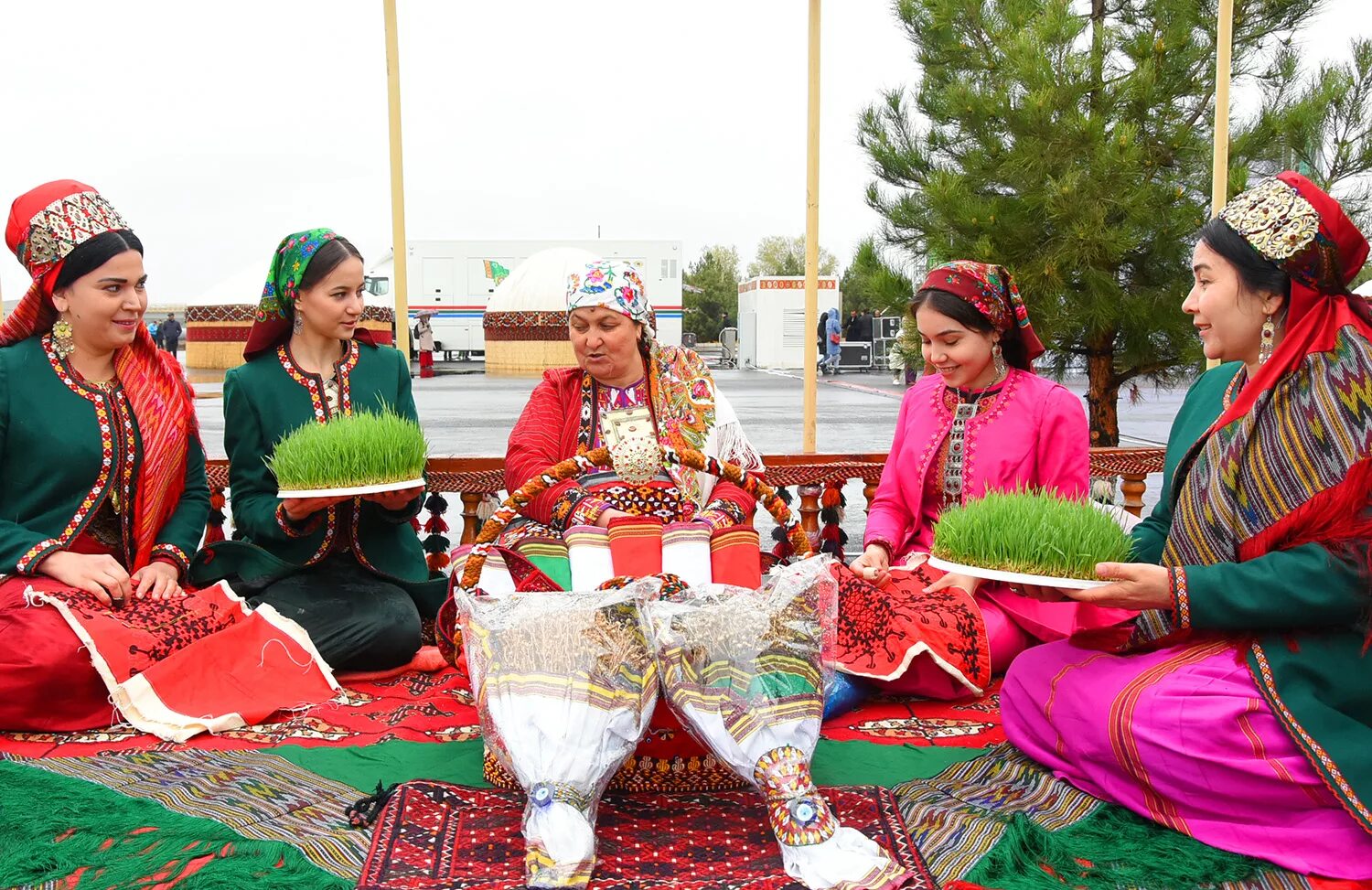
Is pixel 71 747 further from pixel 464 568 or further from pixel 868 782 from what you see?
pixel 868 782

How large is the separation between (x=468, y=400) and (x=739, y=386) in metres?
5.38

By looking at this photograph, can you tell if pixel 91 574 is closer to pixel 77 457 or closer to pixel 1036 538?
pixel 77 457

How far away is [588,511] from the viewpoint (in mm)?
3018

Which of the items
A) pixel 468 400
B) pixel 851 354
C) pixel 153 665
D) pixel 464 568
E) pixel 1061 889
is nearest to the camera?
pixel 1061 889

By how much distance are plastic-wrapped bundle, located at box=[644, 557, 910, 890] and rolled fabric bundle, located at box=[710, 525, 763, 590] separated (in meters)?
0.43

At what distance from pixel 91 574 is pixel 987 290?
2831 mm

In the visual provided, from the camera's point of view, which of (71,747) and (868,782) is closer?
(868,782)

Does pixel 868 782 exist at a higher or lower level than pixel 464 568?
lower

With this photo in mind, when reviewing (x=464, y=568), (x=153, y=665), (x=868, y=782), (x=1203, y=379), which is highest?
(x=1203, y=379)

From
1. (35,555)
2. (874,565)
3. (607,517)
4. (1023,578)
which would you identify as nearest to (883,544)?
(874,565)

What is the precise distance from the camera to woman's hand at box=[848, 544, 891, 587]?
3.29m

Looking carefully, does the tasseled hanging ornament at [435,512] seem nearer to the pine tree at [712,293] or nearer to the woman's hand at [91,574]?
the woman's hand at [91,574]

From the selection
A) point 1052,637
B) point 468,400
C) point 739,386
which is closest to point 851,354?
point 739,386

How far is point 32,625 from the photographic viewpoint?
116 inches
